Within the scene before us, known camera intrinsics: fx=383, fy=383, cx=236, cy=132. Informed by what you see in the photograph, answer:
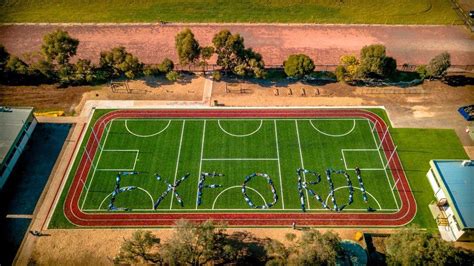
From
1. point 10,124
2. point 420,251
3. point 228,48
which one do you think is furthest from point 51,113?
point 420,251

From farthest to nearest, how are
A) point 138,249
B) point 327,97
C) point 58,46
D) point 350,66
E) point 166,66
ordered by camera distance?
1. point 166,66
2. point 350,66
3. point 327,97
4. point 58,46
5. point 138,249

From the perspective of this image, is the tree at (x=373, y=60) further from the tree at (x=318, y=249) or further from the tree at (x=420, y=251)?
the tree at (x=318, y=249)

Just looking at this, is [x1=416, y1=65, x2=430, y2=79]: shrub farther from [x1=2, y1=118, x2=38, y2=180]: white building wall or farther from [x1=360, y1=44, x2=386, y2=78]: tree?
[x1=2, y1=118, x2=38, y2=180]: white building wall

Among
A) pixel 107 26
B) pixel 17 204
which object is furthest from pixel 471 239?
pixel 107 26

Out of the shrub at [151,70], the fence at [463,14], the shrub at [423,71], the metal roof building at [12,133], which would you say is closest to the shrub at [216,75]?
the shrub at [151,70]

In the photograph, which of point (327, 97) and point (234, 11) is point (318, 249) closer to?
point (327, 97)

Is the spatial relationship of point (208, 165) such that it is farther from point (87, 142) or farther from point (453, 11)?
point (453, 11)
